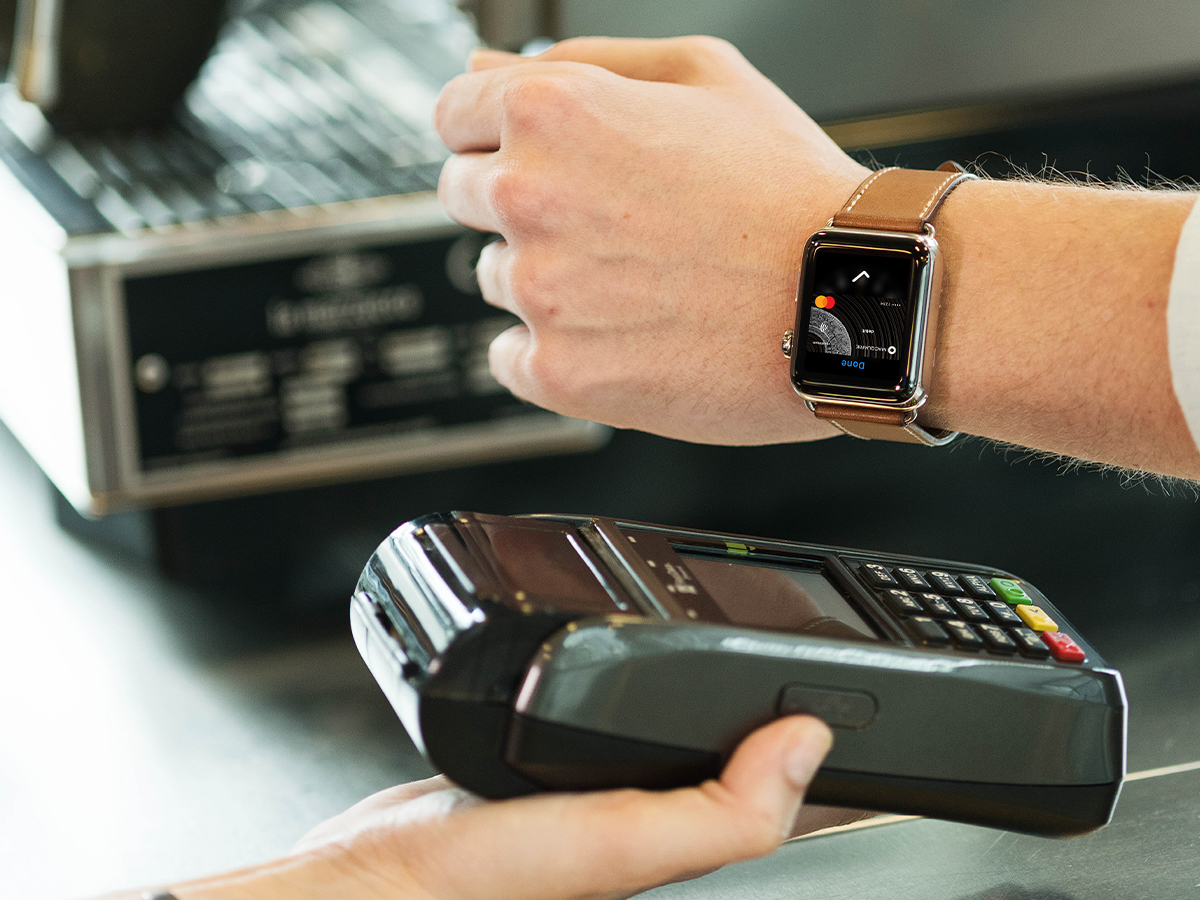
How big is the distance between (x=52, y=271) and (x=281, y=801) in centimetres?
27

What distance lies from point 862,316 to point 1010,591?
3.8 inches

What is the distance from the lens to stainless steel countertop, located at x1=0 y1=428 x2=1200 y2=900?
1.30ft

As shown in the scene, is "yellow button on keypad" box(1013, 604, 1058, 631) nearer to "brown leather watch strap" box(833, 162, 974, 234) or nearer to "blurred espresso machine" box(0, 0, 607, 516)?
"brown leather watch strap" box(833, 162, 974, 234)

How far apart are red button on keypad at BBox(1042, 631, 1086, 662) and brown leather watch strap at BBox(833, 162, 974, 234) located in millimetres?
129

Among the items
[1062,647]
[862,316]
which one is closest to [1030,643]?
[1062,647]

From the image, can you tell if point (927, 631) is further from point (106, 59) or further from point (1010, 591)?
point (106, 59)

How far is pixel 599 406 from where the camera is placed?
47cm

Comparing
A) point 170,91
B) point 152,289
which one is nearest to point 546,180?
point 152,289

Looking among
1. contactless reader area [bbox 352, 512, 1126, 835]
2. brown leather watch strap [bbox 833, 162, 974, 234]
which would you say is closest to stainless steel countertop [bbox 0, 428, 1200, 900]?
contactless reader area [bbox 352, 512, 1126, 835]

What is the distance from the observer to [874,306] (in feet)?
1.33

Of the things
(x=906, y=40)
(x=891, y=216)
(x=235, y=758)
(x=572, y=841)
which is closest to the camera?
Answer: (x=572, y=841)

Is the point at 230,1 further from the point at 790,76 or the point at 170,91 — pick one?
the point at 790,76

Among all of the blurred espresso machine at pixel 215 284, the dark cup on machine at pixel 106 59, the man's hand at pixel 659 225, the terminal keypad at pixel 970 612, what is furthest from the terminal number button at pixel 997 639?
the dark cup on machine at pixel 106 59

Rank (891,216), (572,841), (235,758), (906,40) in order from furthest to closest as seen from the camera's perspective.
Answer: (906,40) → (235,758) → (891,216) → (572,841)
